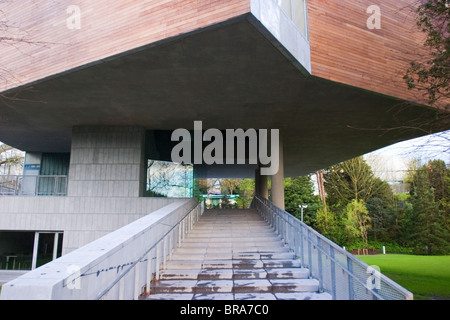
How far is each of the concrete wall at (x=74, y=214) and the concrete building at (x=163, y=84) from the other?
0.13 ft

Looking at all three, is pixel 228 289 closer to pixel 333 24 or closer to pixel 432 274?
pixel 333 24

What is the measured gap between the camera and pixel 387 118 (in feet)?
42.0

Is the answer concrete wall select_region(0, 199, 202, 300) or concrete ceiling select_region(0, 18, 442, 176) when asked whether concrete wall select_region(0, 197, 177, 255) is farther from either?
concrete wall select_region(0, 199, 202, 300)

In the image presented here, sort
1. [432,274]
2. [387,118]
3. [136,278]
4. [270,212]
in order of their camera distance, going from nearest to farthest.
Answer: [136,278] → [270,212] → [387,118] → [432,274]

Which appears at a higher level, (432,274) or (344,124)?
(344,124)

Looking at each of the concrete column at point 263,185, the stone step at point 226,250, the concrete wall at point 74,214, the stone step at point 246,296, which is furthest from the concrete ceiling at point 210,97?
the concrete column at point 263,185

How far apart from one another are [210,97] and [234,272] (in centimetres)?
592

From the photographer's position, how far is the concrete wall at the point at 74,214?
44.2 ft

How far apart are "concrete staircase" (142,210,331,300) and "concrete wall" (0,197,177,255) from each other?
13.2 ft

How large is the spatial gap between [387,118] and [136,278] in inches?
441

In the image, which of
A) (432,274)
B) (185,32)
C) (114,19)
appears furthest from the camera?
(432,274)

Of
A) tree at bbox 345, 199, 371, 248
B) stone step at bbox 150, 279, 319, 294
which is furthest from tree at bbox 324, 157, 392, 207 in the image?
stone step at bbox 150, 279, 319, 294

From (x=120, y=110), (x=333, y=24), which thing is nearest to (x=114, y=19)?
(x=120, y=110)

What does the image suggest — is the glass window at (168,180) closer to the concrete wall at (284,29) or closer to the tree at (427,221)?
the concrete wall at (284,29)
